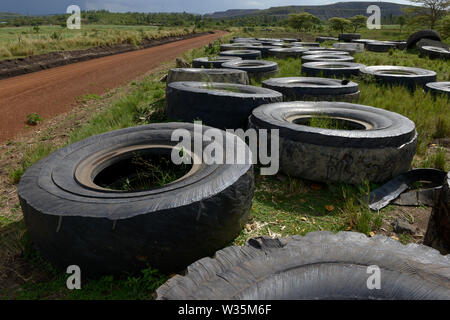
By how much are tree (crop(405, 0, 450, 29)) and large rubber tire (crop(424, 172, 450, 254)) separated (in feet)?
141

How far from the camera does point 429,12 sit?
123 ft

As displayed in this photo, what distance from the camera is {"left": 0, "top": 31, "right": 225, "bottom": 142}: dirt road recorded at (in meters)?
7.03

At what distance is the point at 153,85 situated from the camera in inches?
347

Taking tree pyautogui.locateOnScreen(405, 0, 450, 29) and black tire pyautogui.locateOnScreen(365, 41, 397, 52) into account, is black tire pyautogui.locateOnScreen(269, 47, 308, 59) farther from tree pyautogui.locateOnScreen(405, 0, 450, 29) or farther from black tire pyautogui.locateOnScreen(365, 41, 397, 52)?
tree pyautogui.locateOnScreen(405, 0, 450, 29)

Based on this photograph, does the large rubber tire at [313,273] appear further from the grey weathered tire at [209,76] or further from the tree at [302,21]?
the tree at [302,21]

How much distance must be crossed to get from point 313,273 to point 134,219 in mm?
1122

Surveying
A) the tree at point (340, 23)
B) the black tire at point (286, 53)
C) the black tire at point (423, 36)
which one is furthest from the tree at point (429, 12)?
the black tire at point (286, 53)

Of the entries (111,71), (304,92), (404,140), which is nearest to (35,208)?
(404,140)

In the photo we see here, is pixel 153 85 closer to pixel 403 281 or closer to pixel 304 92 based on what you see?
pixel 304 92

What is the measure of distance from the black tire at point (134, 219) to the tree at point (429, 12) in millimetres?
43563

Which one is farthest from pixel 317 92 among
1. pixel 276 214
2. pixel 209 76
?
pixel 276 214

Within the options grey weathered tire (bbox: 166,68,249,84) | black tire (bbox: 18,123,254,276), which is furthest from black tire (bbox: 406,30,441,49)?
black tire (bbox: 18,123,254,276)

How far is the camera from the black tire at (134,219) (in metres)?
2.04
